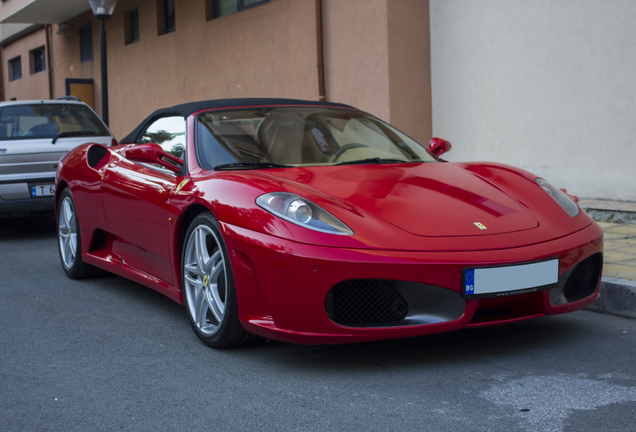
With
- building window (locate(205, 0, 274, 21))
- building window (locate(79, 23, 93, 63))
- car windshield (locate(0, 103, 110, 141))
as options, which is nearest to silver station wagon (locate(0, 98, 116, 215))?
car windshield (locate(0, 103, 110, 141))

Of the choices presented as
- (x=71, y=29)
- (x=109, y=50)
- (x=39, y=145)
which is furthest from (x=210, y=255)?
(x=71, y=29)

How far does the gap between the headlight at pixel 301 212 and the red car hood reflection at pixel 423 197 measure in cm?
19

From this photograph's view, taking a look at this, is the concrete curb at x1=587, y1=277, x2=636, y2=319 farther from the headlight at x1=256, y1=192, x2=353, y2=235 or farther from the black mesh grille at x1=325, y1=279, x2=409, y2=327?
the headlight at x1=256, y1=192, x2=353, y2=235

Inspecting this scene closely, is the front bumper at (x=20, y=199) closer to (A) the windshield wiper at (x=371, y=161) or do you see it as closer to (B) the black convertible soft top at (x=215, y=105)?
(B) the black convertible soft top at (x=215, y=105)

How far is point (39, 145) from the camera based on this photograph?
7672 millimetres

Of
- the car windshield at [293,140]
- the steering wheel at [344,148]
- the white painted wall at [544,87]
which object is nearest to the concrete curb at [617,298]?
the car windshield at [293,140]

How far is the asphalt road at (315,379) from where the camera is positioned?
2459mm

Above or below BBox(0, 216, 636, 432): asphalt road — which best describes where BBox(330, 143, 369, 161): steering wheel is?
above

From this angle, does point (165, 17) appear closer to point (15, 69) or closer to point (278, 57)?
point (278, 57)

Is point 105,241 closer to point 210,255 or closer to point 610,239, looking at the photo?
point 210,255

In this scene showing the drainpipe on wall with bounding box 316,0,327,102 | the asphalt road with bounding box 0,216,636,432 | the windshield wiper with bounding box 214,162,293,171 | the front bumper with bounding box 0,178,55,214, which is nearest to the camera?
the asphalt road with bounding box 0,216,636,432

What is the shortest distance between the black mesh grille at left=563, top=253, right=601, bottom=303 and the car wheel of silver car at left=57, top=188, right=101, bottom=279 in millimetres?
3422

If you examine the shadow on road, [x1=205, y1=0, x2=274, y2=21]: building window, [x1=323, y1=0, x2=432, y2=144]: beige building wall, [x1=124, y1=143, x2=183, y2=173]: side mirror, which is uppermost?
[x1=205, y1=0, x2=274, y2=21]: building window

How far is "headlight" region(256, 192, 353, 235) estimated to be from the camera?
2918mm
